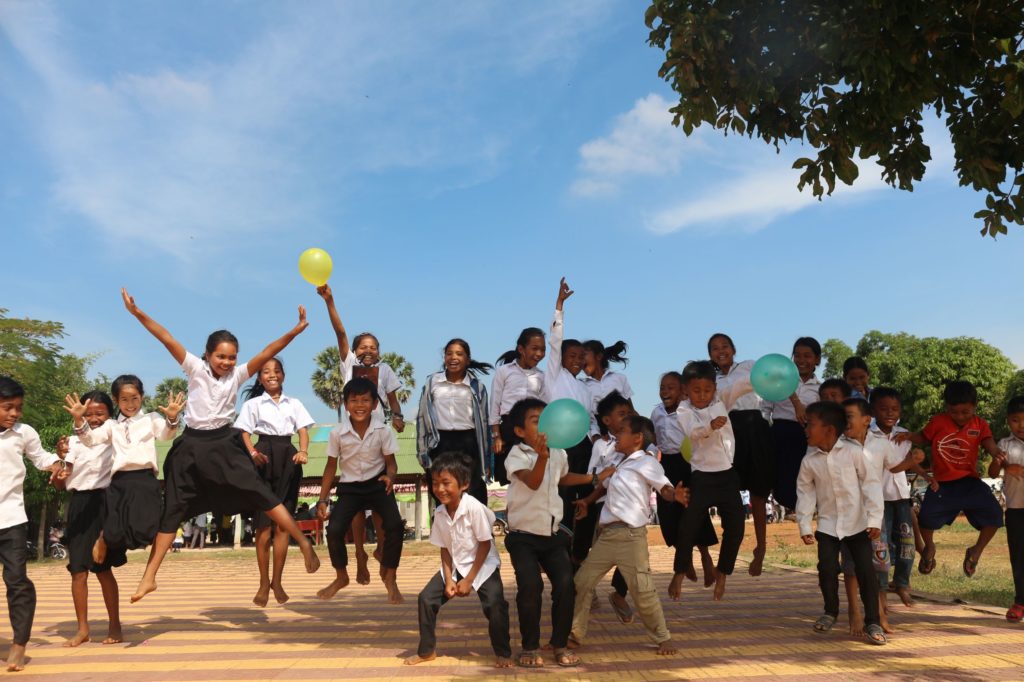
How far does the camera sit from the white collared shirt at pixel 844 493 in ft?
22.1

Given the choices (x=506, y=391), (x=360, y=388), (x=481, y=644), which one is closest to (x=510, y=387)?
(x=506, y=391)

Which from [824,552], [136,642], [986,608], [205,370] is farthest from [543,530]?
[986,608]

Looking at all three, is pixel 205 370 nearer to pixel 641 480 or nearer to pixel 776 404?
pixel 641 480

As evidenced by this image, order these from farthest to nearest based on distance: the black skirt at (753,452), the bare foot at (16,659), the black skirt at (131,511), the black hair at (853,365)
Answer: the black hair at (853,365) → the black skirt at (753,452) → the black skirt at (131,511) → the bare foot at (16,659)

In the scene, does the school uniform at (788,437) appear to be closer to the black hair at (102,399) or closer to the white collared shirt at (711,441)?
the white collared shirt at (711,441)

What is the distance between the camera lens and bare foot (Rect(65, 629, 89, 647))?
7180mm

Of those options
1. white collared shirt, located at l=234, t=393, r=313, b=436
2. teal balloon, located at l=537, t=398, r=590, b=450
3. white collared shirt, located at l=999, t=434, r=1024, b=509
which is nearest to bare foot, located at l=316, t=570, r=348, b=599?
white collared shirt, located at l=234, t=393, r=313, b=436

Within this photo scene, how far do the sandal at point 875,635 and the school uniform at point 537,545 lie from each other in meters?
2.32

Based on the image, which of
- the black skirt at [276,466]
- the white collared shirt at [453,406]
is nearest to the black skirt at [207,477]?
the black skirt at [276,466]

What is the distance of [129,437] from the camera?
24.0ft

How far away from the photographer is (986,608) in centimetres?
795

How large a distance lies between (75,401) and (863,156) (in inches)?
266

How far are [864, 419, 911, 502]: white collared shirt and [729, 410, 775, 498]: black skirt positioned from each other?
0.99m

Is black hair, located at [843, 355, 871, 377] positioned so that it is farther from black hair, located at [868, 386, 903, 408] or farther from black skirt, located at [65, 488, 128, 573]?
black skirt, located at [65, 488, 128, 573]
